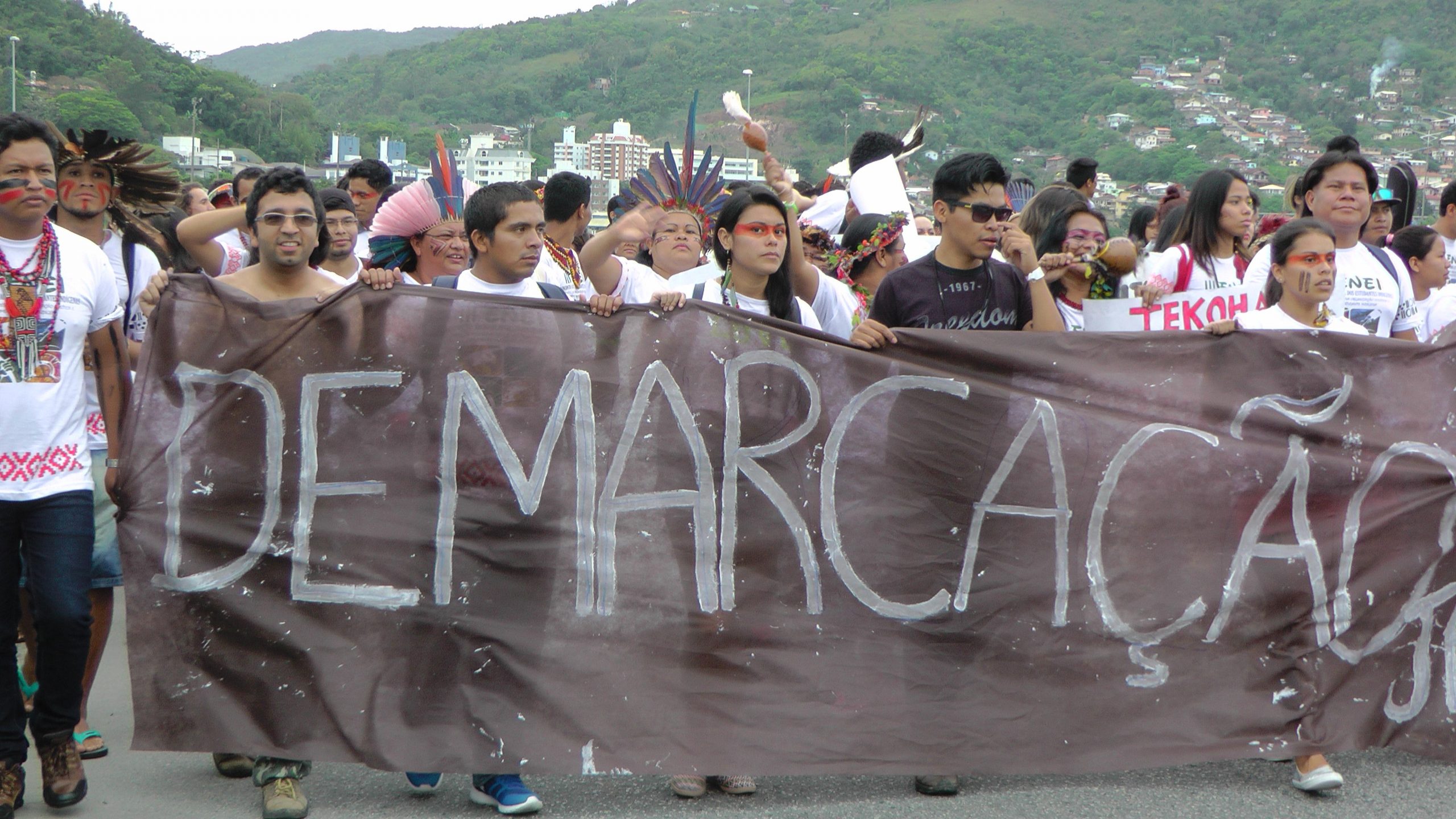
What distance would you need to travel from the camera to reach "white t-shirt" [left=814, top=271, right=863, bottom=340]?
4867mm

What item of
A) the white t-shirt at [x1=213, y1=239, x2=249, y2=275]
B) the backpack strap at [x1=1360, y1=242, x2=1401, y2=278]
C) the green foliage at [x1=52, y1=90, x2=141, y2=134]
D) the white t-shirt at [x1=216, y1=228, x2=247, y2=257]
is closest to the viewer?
the backpack strap at [x1=1360, y1=242, x2=1401, y2=278]

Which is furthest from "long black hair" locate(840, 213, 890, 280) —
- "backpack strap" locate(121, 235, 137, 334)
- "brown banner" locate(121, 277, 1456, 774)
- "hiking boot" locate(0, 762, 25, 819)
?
"hiking boot" locate(0, 762, 25, 819)

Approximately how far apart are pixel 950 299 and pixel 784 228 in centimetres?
60

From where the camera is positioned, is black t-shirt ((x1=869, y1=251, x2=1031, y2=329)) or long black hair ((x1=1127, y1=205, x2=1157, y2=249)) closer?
black t-shirt ((x1=869, y1=251, x2=1031, y2=329))

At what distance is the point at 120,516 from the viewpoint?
384 centimetres

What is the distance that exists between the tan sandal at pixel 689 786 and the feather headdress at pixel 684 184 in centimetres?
211

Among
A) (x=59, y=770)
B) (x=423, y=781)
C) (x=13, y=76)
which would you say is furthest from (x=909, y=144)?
(x=13, y=76)

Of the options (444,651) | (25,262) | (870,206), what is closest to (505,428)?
(444,651)

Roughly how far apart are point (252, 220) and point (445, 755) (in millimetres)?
1727

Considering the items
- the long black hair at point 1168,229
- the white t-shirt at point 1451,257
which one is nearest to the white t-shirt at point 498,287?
the long black hair at point 1168,229

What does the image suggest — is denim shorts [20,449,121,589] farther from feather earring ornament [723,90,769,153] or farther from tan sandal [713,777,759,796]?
feather earring ornament [723,90,769,153]

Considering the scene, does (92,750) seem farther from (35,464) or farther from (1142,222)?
(1142,222)

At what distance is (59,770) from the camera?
12.0 ft

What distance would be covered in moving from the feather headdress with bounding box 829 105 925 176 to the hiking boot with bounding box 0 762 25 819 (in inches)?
220
